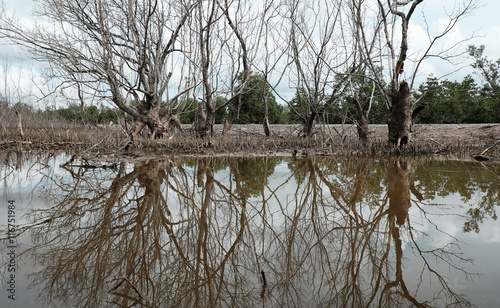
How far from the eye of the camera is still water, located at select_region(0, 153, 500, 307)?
6.84 feet

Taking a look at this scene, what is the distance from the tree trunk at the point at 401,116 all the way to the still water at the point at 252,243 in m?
4.26

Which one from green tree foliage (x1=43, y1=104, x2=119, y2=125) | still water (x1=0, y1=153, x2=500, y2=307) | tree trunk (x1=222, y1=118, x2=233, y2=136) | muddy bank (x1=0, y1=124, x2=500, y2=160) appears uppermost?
green tree foliage (x1=43, y1=104, x2=119, y2=125)

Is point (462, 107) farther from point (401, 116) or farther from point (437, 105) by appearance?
point (401, 116)

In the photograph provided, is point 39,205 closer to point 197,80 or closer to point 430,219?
point 430,219

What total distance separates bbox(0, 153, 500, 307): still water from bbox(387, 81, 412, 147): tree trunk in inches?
168

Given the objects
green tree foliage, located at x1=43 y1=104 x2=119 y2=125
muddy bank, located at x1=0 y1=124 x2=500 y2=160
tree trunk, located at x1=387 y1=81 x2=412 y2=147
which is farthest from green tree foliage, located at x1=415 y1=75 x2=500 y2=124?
green tree foliage, located at x1=43 y1=104 x2=119 y2=125

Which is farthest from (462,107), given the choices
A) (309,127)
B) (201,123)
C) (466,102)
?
(201,123)

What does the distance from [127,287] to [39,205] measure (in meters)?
2.64

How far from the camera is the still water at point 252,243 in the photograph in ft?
6.84

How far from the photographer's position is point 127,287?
7.03 ft

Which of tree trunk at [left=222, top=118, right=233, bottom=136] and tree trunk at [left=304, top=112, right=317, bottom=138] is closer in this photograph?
tree trunk at [left=304, top=112, right=317, bottom=138]

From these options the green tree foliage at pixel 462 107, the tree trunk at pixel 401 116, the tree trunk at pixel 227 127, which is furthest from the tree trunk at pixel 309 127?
the green tree foliage at pixel 462 107

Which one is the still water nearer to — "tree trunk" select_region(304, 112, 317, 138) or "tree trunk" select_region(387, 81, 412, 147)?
"tree trunk" select_region(387, 81, 412, 147)

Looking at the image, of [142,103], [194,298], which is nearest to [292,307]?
[194,298]
